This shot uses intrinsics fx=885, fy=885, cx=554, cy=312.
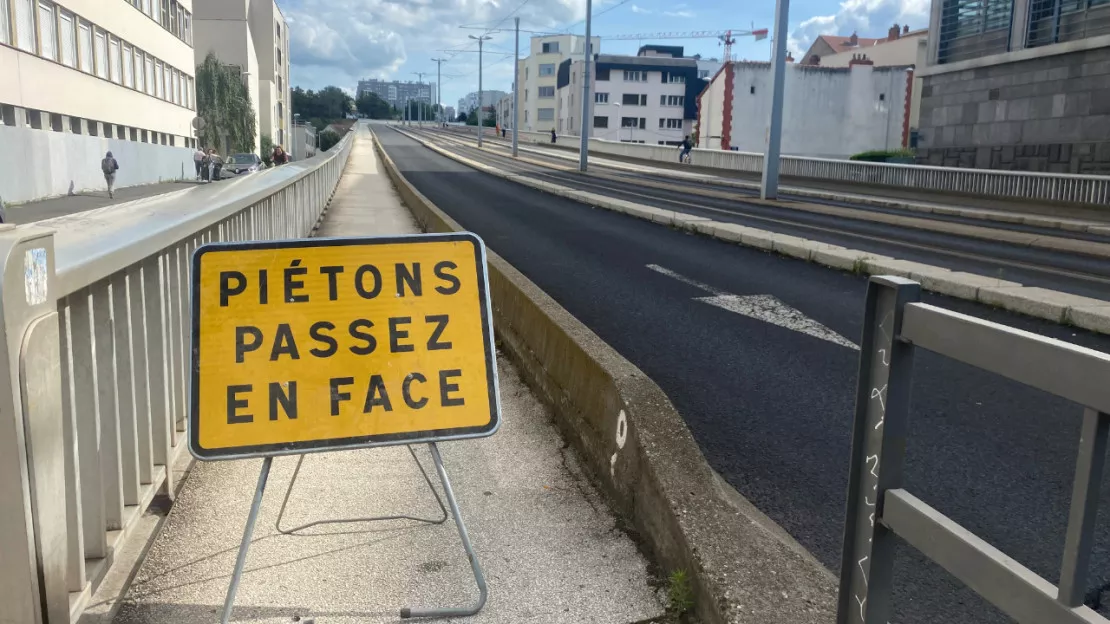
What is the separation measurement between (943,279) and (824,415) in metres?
4.77

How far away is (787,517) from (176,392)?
115 inches

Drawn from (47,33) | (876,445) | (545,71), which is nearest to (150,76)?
(47,33)

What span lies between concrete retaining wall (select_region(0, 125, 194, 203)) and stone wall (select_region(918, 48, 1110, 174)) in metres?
31.2

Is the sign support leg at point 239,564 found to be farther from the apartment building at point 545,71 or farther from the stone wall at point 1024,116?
the apartment building at point 545,71

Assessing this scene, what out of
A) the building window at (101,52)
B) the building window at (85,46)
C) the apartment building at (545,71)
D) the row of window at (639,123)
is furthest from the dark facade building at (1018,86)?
the apartment building at (545,71)

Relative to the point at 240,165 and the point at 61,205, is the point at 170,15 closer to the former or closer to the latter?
the point at 240,165

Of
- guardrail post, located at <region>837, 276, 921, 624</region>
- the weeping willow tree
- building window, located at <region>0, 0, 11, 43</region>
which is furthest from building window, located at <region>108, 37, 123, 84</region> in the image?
guardrail post, located at <region>837, 276, 921, 624</region>

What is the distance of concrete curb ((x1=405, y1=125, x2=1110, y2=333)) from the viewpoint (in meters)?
7.59

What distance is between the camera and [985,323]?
67.6 inches

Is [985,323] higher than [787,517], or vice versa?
[985,323]

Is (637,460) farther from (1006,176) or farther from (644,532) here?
(1006,176)

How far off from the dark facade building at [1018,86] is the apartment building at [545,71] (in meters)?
107

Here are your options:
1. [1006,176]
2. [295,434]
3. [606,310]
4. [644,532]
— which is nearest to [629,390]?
[644,532]

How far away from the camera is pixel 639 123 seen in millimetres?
110750
